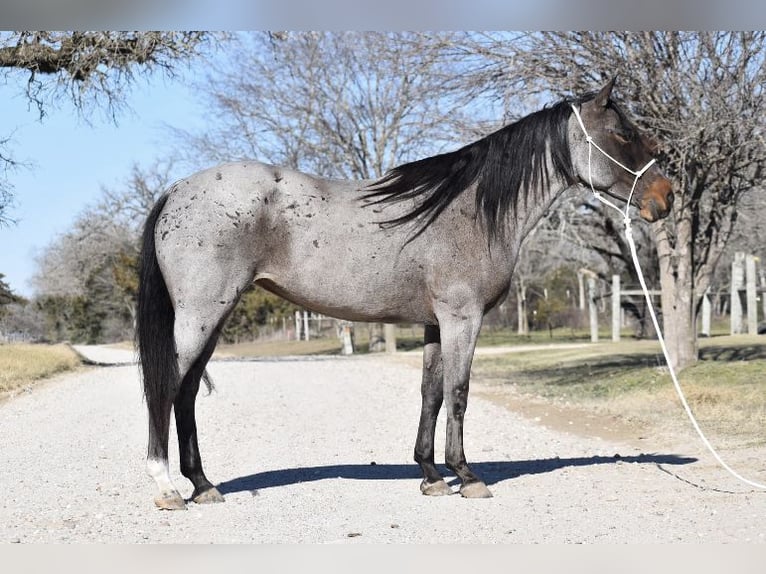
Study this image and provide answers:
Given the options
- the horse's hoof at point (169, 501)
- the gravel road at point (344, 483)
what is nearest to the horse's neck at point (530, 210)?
the gravel road at point (344, 483)

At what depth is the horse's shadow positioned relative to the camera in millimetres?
6082

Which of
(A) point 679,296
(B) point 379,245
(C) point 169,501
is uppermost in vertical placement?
(B) point 379,245

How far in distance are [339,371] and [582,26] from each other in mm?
9264

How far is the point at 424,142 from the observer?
62.0 feet

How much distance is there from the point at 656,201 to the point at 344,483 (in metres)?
2.70

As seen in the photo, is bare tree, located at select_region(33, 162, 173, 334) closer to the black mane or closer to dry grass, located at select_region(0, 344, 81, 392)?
dry grass, located at select_region(0, 344, 81, 392)

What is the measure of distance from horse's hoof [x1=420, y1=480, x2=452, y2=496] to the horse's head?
82.3 inches

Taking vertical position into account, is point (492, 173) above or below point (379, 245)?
above

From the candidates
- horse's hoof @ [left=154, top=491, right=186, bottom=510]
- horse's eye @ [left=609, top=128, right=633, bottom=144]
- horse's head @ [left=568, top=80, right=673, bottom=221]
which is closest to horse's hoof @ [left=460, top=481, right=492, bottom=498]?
horse's hoof @ [left=154, top=491, right=186, bottom=510]

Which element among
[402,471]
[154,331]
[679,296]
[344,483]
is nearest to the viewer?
[154,331]

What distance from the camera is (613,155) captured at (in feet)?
18.6

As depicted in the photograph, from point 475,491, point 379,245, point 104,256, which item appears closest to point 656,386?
point 475,491

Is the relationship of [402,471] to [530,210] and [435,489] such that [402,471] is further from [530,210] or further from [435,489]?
[530,210]

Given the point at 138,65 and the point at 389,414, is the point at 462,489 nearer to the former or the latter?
the point at 389,414
